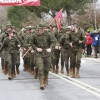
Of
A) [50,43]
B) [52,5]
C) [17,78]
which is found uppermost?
[52,5]

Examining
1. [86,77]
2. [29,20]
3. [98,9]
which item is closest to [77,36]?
[86,77]

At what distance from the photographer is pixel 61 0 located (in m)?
41.2

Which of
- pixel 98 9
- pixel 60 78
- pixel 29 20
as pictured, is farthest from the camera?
pixel 29 20

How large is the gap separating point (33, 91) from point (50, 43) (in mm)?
1472

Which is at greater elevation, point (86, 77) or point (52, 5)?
point (52, 5)

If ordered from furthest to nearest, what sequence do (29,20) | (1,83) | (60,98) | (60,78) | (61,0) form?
(29,20) → (61,0) → (60,78) → (1,83) → (60,98)

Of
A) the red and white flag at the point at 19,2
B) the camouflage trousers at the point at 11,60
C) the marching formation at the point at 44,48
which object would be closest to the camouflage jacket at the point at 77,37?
the marching formation at the point at 44,48

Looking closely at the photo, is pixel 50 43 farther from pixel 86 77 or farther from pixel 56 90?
pixel 86 77

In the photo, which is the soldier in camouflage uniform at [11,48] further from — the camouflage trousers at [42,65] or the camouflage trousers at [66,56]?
the camouflage trousers at [42,65]

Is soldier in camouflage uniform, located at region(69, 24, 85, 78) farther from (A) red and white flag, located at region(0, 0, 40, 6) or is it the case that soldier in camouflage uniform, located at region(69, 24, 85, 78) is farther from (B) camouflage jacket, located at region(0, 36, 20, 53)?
(A) red and white flag, located at region(0, 0, 40, 6)

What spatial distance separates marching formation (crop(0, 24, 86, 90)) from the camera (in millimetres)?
12164

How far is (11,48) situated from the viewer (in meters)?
14.9

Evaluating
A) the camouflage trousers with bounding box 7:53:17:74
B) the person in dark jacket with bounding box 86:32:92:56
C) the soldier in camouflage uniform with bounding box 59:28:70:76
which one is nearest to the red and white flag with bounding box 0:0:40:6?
the person in dark jacket with bounding box 86:32:92:56

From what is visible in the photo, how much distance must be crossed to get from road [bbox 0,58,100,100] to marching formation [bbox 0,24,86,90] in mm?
335
